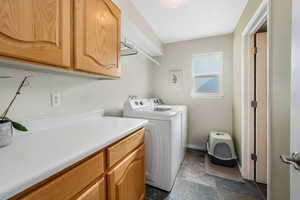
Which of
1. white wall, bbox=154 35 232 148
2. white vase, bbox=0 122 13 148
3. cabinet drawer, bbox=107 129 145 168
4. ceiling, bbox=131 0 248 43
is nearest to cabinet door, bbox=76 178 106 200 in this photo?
cabinet drawer, bbox=107 129 145 168

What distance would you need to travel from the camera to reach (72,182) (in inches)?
23.7

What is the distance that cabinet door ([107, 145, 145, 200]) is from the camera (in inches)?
34.4

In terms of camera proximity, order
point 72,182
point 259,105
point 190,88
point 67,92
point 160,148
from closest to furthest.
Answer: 1. point 72,182
2. point 67,92
3. point 160,148
4. point 259,105
5. point 190,88

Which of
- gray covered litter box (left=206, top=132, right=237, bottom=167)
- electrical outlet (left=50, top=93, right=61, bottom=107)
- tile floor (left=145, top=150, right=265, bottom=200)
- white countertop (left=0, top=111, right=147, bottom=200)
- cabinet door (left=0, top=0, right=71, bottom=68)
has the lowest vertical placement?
tile floor (left=145, top=150, right=265, bottom=200)

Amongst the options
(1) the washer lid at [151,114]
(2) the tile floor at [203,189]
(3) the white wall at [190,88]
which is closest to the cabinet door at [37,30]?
(1) the washer lid at [151,114]

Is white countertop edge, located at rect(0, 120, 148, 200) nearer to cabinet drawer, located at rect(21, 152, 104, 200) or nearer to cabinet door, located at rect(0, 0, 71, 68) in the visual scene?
cabinet drawer, located at rect(21, 152, 104, 200)

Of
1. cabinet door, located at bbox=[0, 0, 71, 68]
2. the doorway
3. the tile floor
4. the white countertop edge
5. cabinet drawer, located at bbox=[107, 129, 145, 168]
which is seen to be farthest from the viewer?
the doorway

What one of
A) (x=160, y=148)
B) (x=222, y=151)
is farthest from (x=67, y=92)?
(x=222, y=151)

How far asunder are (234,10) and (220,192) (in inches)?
102

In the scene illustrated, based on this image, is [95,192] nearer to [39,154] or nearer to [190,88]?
[39,154]

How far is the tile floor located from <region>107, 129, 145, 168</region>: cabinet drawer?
0.86m

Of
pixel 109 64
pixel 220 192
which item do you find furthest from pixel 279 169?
pixel 109 64

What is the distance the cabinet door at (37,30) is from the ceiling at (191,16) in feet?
4.18

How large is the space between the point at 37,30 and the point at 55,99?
0.58m
